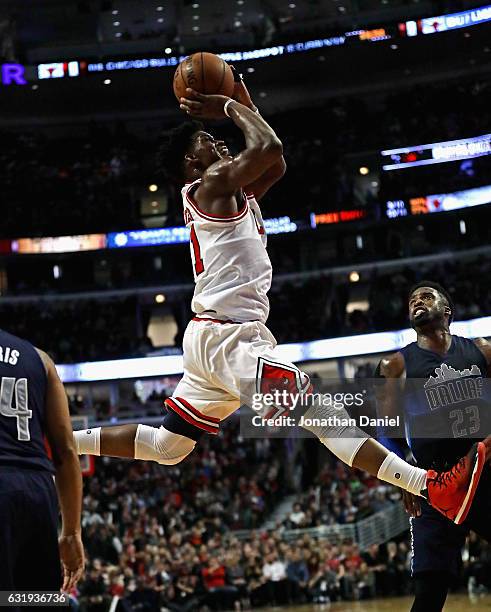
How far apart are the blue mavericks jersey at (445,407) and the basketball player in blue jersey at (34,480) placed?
8.23 ft

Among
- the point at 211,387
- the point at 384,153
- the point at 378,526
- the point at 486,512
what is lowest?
the point at 378,526

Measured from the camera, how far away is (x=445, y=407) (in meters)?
5.48

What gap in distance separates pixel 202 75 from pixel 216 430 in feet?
7.08

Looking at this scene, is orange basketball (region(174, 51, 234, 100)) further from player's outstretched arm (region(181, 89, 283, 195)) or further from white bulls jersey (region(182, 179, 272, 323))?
white bulls jersey (region(182, 179, 272, 323))

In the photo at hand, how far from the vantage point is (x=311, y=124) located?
31344mm

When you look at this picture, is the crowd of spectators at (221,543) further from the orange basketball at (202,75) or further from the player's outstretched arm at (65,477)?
the player's outstretched arm at (65,477)

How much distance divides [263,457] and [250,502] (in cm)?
375

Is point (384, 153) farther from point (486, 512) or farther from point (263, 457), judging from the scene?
point (486, 512)

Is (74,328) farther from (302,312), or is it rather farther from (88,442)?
(88,442)

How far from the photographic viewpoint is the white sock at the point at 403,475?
17.3 ft

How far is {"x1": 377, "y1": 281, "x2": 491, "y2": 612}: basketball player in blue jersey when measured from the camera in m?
5.34

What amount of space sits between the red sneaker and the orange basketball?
2649 mm

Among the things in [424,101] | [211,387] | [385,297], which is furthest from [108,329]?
[211,387]

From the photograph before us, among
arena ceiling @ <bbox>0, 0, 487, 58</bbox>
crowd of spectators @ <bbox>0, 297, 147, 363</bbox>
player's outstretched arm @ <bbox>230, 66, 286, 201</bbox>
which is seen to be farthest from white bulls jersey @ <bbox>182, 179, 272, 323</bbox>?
arena ceiling @ <bbox>0, 0, 487, 58</bbox>
